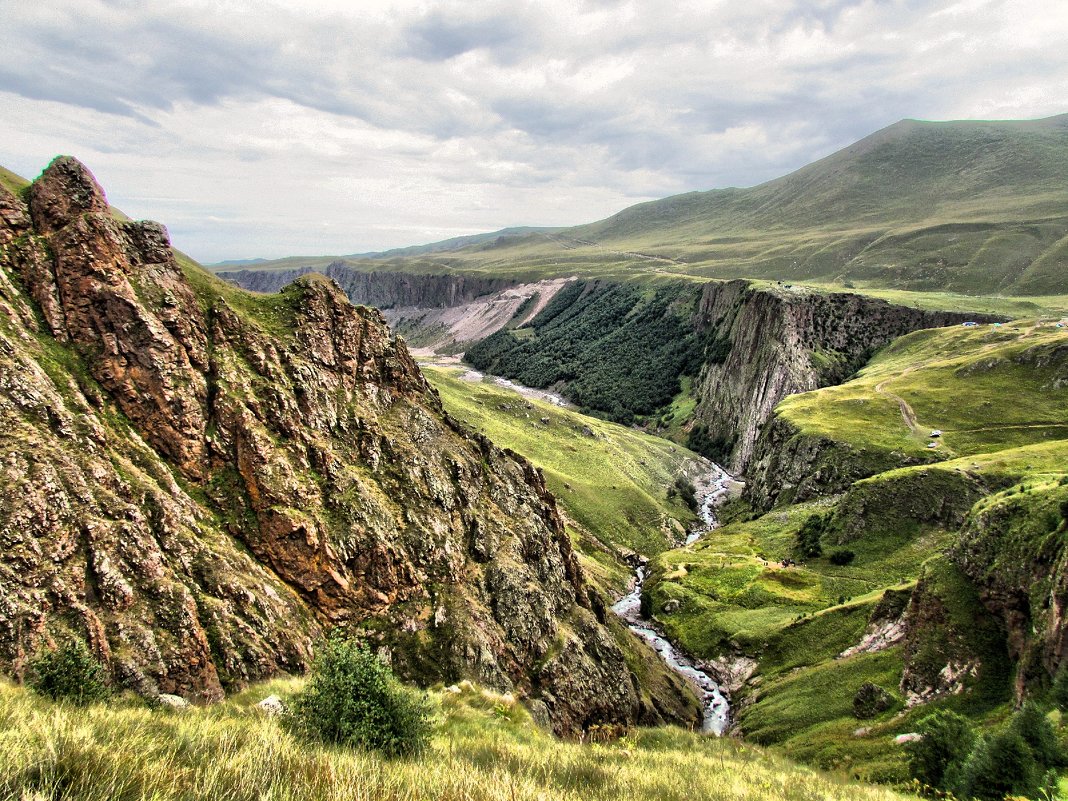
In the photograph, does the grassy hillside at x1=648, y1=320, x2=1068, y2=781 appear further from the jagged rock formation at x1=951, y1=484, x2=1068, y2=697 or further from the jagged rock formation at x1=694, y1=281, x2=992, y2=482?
the jagged rock formation at x1=694, y1=281, x2=992, y2=482

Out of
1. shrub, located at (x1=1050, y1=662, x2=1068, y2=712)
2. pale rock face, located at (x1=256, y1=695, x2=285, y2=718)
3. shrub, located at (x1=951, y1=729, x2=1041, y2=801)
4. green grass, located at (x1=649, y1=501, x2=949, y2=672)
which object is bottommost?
green grass, located at (x1=649, y1=501, x2=949, y2=672)

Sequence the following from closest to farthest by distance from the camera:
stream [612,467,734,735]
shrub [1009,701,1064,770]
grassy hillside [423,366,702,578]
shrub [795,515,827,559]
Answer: shrub [1009,701,1064,770]
stream [612,467,734,735]
shrub [795,515,827,559]
grassy hillside [423,366,702,578]

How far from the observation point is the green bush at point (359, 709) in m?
14.9

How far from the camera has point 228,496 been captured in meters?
32.7

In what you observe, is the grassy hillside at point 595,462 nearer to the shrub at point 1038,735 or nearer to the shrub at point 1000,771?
the shrub at point 1000,771

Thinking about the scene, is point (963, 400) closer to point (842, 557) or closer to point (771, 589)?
point (842, 557)

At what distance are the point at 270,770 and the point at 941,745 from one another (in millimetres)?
33495

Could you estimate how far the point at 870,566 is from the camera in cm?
7019

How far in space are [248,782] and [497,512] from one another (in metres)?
42.2

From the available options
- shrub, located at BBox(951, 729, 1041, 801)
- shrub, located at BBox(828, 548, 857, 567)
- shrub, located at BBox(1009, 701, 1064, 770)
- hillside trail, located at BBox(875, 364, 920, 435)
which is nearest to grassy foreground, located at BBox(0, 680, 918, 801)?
shrub, located at BBox(951, 729, 1041, 801)

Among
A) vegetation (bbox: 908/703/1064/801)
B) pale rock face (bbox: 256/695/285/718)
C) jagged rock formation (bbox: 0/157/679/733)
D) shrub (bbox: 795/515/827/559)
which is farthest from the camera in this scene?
shrub (bbox: 795/515/827/559)

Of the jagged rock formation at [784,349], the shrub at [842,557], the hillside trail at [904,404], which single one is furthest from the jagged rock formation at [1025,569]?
the jagged rock formation at [784,349]

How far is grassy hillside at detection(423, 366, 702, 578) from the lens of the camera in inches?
3681

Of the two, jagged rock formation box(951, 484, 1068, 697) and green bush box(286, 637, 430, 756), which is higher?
green bush box(286, 637, 430, 756)
